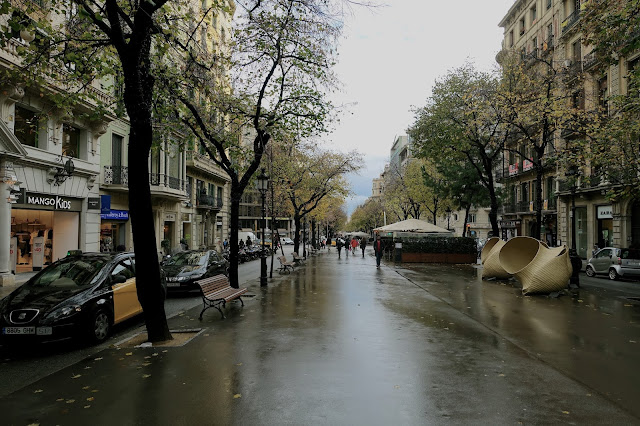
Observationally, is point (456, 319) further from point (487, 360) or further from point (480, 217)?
point (480, 217)

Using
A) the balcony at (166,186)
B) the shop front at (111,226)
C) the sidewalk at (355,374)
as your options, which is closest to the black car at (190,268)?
the sidewalk at (355,374)

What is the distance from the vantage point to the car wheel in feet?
23.8

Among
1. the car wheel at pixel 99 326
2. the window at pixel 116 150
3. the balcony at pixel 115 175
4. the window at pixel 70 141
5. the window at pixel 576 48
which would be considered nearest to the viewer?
the car wheel at pixel 99 326

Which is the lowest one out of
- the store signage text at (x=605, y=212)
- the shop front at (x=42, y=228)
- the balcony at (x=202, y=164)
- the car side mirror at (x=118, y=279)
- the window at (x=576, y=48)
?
the car side mirror at (x=118, y=279)

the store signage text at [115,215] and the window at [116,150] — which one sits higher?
the window at [116,150]

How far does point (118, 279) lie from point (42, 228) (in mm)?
12774

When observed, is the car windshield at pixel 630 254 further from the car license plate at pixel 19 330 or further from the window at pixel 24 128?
the window at pixel 24 128

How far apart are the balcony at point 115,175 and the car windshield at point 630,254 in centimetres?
2420

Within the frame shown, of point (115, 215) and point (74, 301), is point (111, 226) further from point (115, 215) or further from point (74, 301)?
point (74, 301)

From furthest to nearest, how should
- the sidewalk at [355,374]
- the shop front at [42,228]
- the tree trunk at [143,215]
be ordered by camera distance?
1. the shop front at [42,228]
2. the tree trunk at [143,215]
3. the sidewalk at [355,374]

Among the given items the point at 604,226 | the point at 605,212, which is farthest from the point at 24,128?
the point at 604,226

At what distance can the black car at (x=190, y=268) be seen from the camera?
1305 cm

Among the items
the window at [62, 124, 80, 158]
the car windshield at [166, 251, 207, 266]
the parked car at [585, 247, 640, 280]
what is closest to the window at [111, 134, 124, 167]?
the window at [62, 124, 80, 158]

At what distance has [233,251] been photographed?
13102 millimetres
